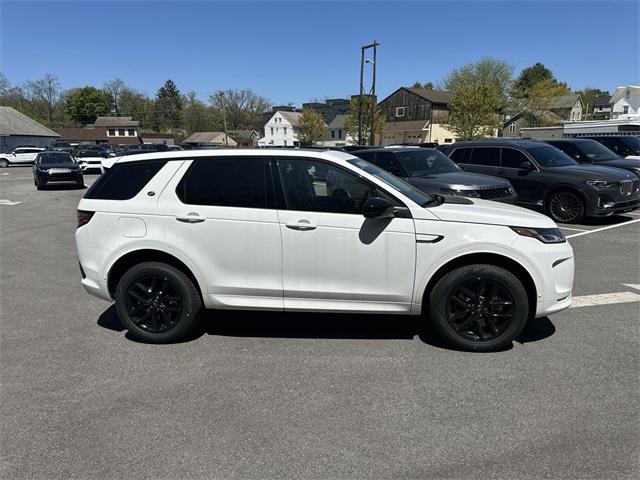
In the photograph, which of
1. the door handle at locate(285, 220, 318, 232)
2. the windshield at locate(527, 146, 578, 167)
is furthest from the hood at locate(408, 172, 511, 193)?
the door handle at locate(285, 220, 318, 232)

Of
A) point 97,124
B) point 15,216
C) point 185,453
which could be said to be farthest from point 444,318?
point 97,124

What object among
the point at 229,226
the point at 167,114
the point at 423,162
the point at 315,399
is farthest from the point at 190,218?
the point at 167,114

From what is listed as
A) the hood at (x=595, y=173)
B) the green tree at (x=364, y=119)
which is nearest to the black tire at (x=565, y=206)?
the hood at (x=595, y=173)

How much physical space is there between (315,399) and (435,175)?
692cm

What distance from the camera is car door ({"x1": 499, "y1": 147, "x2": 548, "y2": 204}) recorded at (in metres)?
10.8

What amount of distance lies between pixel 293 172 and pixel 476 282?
1887 mm

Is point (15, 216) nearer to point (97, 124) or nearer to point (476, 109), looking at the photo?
point (476, 109)

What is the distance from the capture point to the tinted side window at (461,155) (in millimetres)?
12164

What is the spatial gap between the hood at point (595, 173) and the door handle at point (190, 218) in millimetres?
9115

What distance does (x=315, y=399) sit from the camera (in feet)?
11.3

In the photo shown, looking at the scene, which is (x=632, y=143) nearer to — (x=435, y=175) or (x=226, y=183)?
(x=435, y=175)

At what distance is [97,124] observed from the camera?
91.9 m

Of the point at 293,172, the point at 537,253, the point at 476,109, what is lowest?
the point at 537,253

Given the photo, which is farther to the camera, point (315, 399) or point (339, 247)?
point (339, 247)
